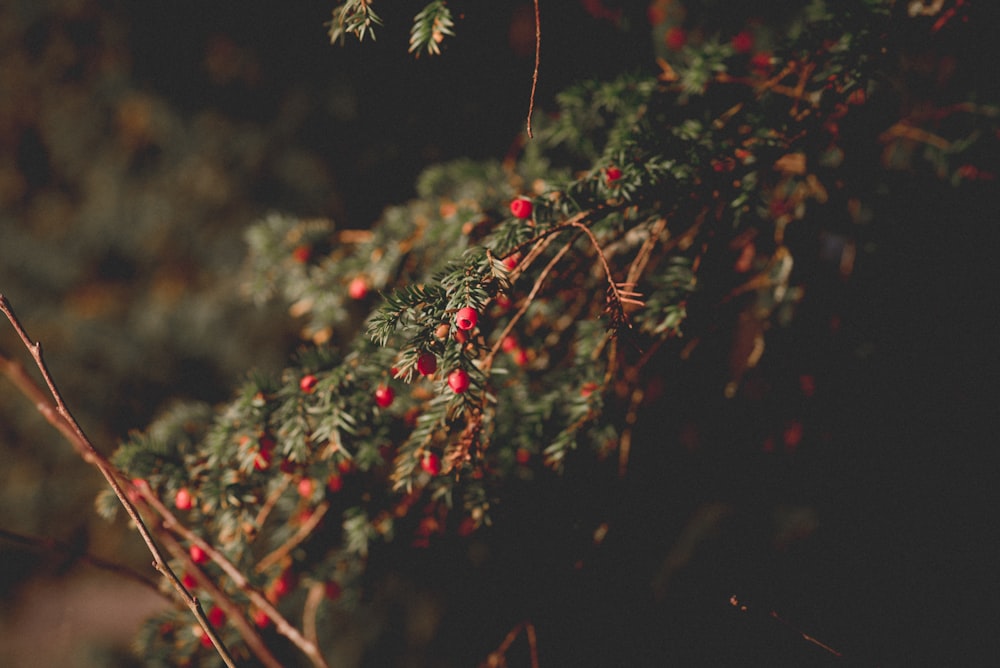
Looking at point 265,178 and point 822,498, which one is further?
point 265,178

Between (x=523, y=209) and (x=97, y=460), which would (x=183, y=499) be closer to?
(x=97, y=460)

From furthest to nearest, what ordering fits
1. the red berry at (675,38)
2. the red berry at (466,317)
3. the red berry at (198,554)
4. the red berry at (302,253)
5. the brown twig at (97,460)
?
the red berry at (675,38) → the red berry at (302,253) → the red berry at (198,554) → the red berry at (466,317) → the brown twig at (97,460)

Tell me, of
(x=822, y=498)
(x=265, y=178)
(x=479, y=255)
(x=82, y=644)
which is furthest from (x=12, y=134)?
(x=822, y=498)

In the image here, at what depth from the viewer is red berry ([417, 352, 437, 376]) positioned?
73 centimetres

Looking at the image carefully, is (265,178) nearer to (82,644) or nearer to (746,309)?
(746,309)

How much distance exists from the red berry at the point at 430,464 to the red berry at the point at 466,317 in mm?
254

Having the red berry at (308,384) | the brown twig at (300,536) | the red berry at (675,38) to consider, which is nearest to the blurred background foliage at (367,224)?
the red berry at (675,38)

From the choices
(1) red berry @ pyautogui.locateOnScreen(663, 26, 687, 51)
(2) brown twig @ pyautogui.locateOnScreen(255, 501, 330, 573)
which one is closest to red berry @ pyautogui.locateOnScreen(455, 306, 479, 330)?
(2) brown twig @ pyautogui.locateOnScreen(255, 501, 330, 573)

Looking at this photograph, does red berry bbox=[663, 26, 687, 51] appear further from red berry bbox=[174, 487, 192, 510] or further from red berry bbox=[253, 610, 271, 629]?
red berry bbox=[253, 610, 271, 629]

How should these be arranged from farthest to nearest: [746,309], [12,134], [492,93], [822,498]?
[12,134], [492,93], [822,498], [746,309]

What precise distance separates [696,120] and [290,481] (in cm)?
94

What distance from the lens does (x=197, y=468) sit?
0.93 m

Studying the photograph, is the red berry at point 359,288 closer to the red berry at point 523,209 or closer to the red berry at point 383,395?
the red berry at point 383,395

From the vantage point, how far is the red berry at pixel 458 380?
0.70 m
